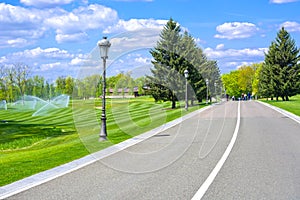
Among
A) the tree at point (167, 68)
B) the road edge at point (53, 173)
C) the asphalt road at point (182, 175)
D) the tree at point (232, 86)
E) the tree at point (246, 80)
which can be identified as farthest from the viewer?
the tree at point (232, 86)

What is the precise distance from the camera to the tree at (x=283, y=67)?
2628 inches

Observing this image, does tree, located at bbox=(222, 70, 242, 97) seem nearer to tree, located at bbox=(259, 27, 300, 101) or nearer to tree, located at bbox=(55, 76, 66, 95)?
tree, located at bbox=(259, 27, 300, 101)

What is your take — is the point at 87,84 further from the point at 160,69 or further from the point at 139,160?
the point at 160,69

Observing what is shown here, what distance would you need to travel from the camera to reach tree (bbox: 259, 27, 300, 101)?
2628 inches

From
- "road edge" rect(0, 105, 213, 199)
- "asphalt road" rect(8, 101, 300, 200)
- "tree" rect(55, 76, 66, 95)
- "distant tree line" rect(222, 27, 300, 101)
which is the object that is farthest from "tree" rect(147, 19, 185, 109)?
"tree" rect(55, 76, 66, 95)

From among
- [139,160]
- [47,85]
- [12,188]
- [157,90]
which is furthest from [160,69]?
[47,85]

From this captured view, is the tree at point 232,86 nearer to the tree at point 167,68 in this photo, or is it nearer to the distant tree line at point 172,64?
the distant tree line at point 172,64

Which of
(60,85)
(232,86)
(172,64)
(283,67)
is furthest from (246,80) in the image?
(172,64)

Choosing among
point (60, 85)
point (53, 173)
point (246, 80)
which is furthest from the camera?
point (246, 80)

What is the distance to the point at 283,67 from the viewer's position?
6794 cm

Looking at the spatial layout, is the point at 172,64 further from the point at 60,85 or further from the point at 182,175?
the point at 60,85

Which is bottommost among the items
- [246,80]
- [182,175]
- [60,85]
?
[182,175]

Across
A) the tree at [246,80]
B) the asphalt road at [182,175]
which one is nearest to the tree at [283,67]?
the asphalt road at [182,175]

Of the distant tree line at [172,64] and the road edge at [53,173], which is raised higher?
the distant tree line at [172,64]
